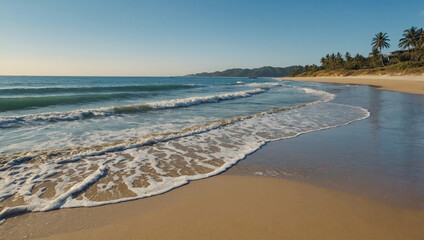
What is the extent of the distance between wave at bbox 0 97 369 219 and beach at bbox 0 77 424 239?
252mm

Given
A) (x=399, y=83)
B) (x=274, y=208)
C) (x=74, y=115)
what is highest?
(x=399, y=83)

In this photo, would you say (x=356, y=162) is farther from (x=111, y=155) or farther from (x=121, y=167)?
(x=111, y=155)

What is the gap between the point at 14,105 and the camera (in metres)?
15.1

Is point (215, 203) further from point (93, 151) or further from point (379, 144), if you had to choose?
point (379, 144)

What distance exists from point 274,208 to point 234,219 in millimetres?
645

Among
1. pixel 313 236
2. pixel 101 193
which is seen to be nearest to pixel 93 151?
pixel 101 193

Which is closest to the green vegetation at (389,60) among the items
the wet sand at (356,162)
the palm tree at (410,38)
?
the palm tree at (410,38)

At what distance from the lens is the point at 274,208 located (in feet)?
9.96

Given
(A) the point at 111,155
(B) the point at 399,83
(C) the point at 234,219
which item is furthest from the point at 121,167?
(B) the point at 399,83

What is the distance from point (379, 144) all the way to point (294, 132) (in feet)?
7.75

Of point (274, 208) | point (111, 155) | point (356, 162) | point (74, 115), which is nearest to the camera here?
point (274, 208)

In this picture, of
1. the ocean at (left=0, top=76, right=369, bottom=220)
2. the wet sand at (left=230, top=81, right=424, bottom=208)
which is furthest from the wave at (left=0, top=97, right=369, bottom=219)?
the wet sand at (left=230, top=81, right=424, bottom=208)

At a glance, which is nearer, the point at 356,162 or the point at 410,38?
the point at 356,162

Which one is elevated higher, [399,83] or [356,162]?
[399,83]
